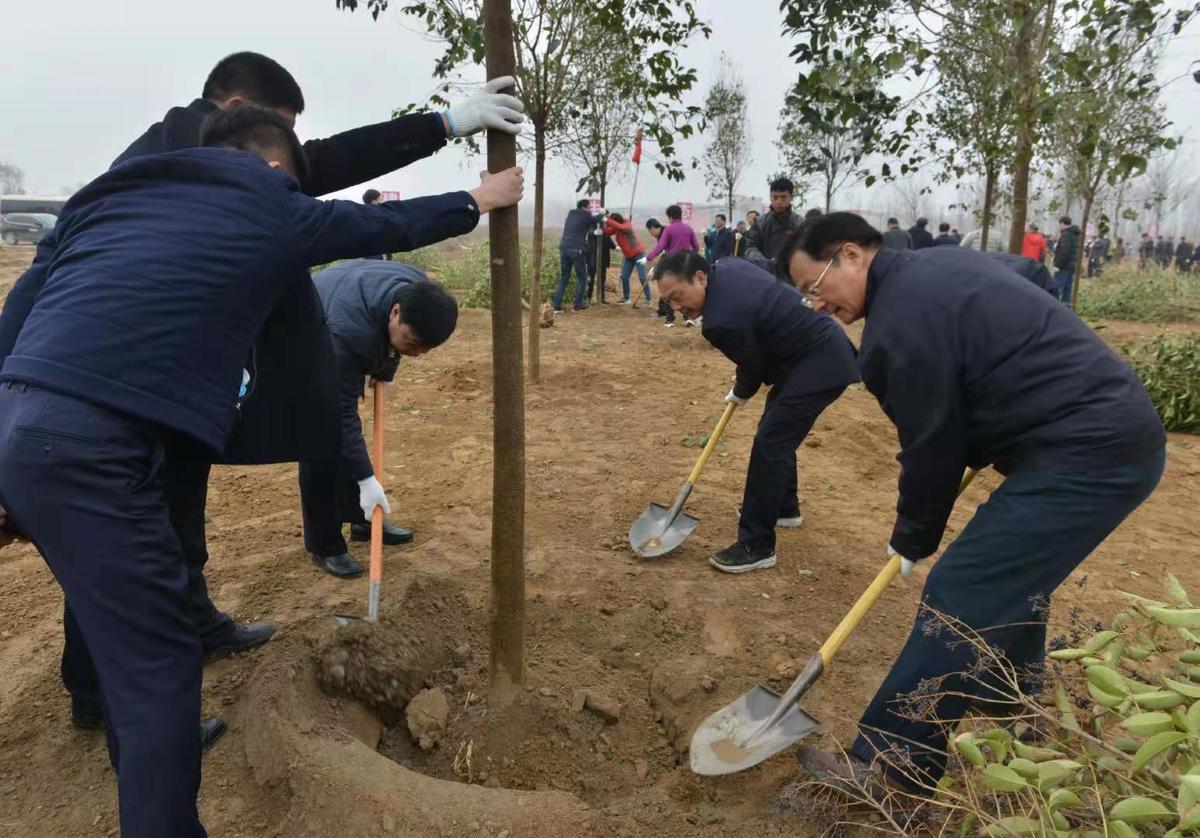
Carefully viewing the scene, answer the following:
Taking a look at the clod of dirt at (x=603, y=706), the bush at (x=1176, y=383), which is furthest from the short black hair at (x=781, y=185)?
the clod of dirt at (x=603, y=706)

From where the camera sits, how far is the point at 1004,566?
6.86 feet

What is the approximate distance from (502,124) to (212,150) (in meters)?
0.76

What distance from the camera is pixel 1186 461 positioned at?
5.96 meters

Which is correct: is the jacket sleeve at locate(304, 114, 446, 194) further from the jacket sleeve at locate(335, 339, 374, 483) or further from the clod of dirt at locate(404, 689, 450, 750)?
the clod of dirt at locate(404, 689, 450, 750)

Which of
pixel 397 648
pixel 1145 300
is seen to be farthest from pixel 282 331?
pixel 1145 300

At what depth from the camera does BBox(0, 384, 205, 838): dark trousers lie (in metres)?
1.64

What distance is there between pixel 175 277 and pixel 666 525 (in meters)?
2.92

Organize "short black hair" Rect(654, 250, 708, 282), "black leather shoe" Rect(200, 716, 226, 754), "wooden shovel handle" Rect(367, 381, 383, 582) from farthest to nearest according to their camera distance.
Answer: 1. "short black hair" Rect(654, 250, 708, 282)
2. "wooden shovel handle" Rect(367, 381, 383, 582)
3. "black leather shoe" Rect(200, 716, 226, 754)

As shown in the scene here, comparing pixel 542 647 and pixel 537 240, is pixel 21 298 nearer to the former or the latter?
pixel 542 647

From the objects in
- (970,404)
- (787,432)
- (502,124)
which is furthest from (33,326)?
(787,432)

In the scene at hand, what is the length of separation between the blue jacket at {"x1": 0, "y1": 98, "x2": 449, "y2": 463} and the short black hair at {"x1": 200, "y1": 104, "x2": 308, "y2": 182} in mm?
286

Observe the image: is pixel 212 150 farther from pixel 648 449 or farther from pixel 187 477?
pixel 648 449

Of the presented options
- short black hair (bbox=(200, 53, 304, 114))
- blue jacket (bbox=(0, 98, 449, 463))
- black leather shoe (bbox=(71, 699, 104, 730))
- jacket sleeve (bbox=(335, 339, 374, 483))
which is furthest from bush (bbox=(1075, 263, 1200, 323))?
black leather shoe (bbox=(71, 699, 104, 730))

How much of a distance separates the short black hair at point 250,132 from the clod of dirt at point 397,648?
170cm
